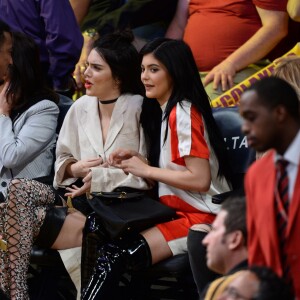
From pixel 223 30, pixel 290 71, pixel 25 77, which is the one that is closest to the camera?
pixel 290 71

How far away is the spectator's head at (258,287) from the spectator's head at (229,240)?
0.23 metres

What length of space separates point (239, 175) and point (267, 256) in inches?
79.1

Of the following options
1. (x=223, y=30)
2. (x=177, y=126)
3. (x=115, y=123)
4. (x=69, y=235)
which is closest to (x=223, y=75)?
(x=223, y=30)

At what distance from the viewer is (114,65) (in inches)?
202

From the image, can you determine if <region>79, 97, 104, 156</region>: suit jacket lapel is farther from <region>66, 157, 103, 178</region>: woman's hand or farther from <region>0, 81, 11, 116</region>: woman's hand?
<region>0, 81, 11, 116</region>: woman's hand

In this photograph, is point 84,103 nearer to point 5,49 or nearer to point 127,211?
point 5,49

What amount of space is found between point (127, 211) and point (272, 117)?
6.26ft

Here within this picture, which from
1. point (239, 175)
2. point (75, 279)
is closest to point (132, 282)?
point (75, 279)

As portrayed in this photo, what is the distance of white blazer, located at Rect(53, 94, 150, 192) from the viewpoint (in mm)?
4926

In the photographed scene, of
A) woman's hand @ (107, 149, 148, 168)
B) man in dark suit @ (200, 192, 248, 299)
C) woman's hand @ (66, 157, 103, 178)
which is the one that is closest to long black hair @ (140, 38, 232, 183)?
woman's hand @ (107, 149, 148, 168)

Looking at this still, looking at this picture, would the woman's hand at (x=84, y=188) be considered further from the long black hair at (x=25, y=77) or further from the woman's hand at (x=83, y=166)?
the long black hair at (x=25, y=77)

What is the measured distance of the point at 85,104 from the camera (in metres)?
5.23

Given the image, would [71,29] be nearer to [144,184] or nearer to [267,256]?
[144,184]

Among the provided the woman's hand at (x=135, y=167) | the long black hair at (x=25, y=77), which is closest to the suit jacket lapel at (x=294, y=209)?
the woman's hand at (x=135, y=167)
